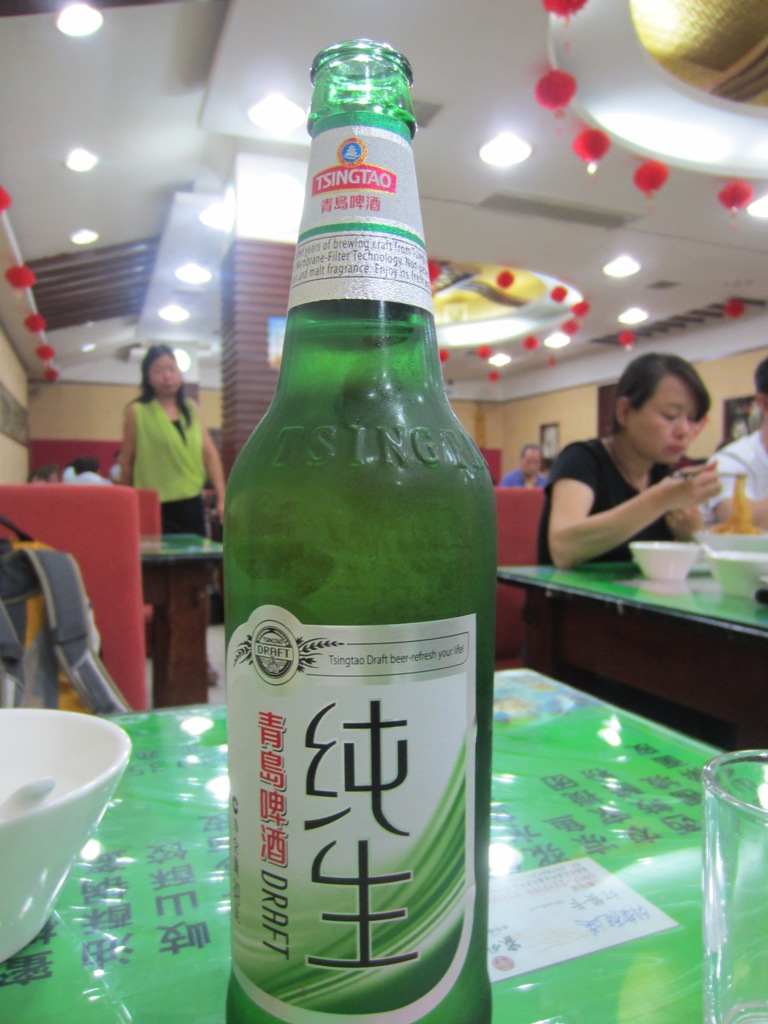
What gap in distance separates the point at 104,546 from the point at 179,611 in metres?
0.55

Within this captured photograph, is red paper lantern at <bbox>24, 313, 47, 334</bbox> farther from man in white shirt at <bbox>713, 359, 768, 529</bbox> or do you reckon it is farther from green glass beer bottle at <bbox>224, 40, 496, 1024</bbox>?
green glass beer bottle at <bbox>224, 40, 496, 1024</bbox>

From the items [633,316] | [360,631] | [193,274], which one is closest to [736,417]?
[633,316]

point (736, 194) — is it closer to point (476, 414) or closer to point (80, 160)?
point (80, 160)

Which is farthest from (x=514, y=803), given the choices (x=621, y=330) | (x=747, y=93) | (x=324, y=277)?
(x=621, y=330)

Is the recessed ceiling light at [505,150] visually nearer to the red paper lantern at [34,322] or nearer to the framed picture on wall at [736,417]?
the red paper lantern at [34,322]

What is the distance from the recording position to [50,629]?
0.84m

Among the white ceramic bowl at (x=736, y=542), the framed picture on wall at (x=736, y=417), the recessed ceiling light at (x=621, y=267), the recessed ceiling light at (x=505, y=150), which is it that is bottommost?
the white ceramic bowl at (x=736, y=542)

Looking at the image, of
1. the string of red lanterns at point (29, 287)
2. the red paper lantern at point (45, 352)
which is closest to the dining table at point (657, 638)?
the string of red lanterns at point (29, 287)

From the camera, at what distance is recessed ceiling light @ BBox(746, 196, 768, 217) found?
3.89m

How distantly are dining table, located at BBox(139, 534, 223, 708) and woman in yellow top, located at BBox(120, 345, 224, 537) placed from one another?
2.47 ft

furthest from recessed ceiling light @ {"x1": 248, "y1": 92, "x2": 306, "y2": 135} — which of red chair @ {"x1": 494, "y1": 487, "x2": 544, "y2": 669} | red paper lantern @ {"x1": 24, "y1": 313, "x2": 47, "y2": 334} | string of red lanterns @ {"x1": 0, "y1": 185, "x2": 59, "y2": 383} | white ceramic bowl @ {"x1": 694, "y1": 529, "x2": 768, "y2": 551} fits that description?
red paper lantern @ {"x1": 24, "y1": 313, "x2": 47, "y2": 334}

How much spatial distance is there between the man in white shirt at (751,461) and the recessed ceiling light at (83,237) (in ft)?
13.5

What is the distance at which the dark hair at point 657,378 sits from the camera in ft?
5.42

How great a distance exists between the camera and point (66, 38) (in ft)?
8.07
